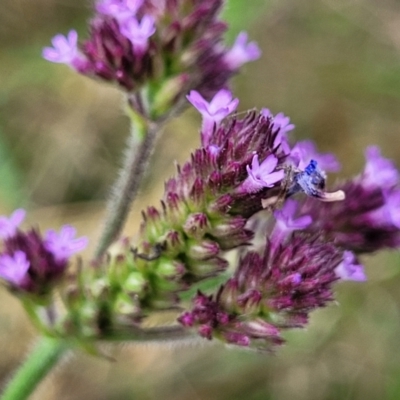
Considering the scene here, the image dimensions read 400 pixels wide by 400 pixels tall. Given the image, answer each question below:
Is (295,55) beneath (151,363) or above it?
above

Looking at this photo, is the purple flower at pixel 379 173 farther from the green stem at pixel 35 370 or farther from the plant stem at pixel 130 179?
the green stem at pixel 35 370

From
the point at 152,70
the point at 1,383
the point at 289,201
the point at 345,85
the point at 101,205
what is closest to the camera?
the point at 289,201

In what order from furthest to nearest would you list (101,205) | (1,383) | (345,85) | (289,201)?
1. (345,85)
2. (101,205)
3. (1,383)
4. (289,201)

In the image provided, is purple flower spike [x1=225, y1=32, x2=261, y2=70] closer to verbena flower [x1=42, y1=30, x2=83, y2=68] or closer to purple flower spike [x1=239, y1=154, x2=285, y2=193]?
verbena flower [x1=42, y1=30, x2=83, y2=68]

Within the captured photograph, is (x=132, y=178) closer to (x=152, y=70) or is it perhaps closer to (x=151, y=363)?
(x=152, y=70)

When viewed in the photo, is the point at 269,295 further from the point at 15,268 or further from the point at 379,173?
the point at 15,268

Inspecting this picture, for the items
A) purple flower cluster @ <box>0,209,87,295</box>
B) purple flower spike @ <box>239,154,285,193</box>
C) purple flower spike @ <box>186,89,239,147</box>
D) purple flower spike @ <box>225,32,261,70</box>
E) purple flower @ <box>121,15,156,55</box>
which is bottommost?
purple flower cluster @ <box>0,209,87,295</box>

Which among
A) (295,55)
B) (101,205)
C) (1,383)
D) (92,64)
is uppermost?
(295,55)

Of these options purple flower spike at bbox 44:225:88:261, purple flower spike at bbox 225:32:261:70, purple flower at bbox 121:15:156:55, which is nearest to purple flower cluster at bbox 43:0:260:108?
purple flower at bbox 121:15:156:55

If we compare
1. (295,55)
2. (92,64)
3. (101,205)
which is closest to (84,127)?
(101,205)
